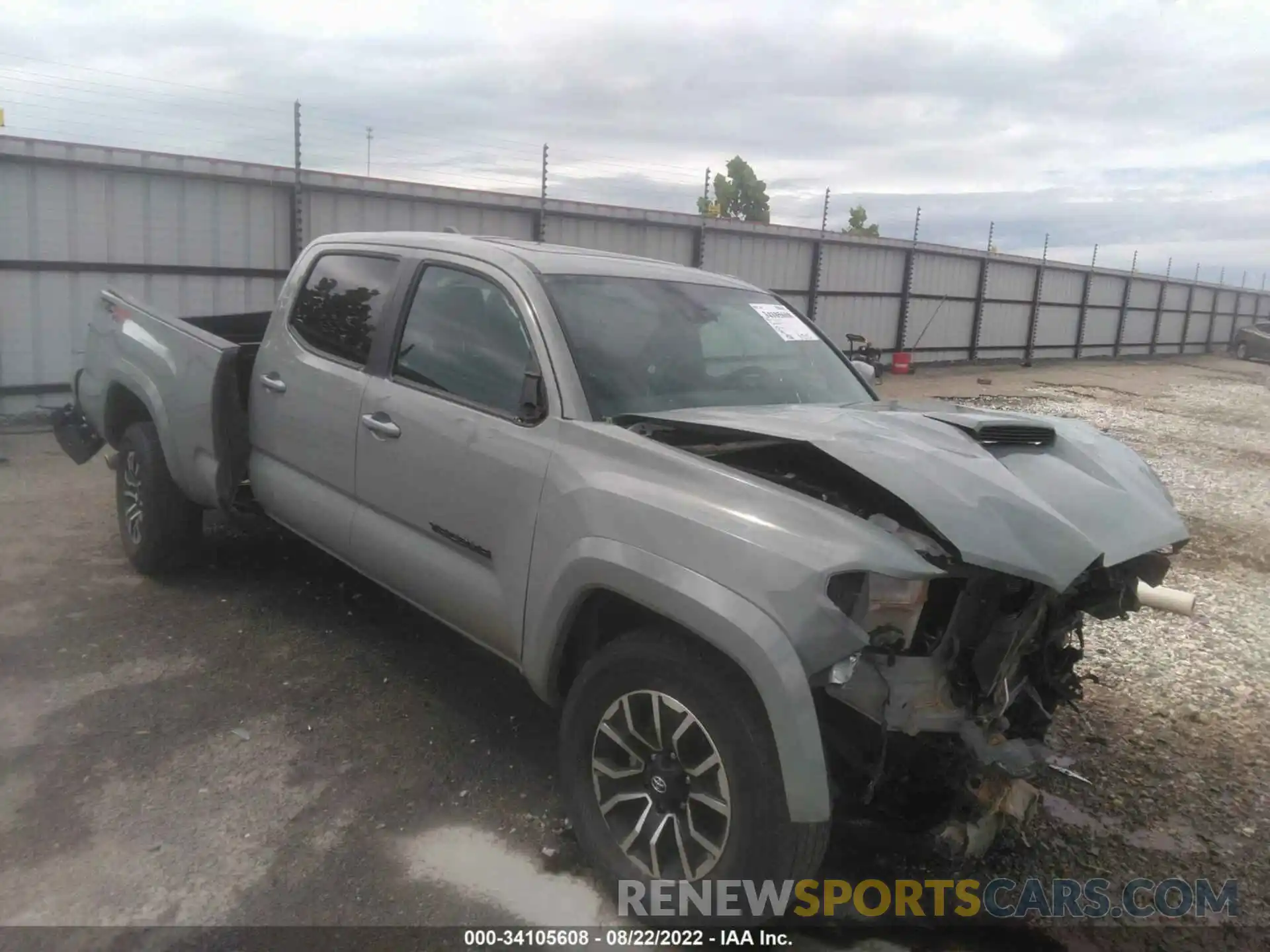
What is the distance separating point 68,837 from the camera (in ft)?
9.71

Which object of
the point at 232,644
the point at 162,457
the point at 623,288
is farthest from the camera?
the point at 162,457

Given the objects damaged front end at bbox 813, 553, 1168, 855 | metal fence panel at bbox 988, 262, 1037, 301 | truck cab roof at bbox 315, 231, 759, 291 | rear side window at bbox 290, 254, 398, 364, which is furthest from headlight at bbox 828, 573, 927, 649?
metal fence panel at bbox 988, 262, 1037, 301

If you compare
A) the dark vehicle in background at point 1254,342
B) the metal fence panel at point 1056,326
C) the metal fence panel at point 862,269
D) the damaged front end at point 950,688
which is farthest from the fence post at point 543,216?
the dark vehicle in background at point 1254,342

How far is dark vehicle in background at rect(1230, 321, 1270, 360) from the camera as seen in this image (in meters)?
34.2

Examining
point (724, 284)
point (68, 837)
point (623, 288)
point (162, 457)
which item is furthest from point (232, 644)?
point (724, 284)

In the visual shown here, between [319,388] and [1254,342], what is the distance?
38818 millimetres

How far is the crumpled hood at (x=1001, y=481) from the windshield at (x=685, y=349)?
0.19 meters

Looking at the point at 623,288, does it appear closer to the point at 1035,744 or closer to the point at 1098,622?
the point at 1035,744

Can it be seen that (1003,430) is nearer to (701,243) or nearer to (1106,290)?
(701,243)

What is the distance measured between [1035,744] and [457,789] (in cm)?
189

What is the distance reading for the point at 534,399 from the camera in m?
3.12

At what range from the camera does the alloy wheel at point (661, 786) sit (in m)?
2.48

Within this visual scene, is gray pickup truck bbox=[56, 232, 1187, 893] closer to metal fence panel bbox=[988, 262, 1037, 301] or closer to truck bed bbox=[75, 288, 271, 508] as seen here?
truck bed bbox=[75, 288, 271, 508]

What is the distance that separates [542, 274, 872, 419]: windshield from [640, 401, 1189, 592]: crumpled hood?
0.19m
